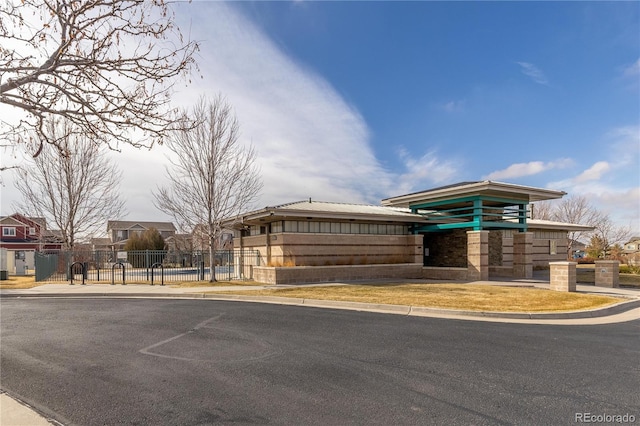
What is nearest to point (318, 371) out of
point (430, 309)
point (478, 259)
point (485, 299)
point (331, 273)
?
point (430, 309)

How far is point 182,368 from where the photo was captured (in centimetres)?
548

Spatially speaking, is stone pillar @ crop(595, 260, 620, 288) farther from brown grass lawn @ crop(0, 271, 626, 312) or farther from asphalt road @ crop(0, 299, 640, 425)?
asphalt road @ crop(0, 299, 640, 425)

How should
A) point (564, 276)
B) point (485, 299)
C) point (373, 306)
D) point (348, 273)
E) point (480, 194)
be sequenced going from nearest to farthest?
point (373, 306)
point (485, 299)
point (564, 276)
point (348, 273)
point (480, 194)

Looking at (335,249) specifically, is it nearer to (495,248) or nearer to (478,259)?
(478,259)

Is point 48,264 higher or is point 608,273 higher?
point 608,273

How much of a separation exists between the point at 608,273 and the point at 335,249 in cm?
1312

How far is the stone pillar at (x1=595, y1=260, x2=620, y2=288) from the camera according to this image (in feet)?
56.0

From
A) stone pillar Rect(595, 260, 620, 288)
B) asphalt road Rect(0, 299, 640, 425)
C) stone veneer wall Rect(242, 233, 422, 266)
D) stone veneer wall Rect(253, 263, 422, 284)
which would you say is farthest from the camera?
stone veneer wall Rect(242, 233, 422, 266)

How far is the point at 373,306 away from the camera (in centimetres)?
1132

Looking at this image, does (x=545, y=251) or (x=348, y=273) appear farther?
(x=545, y=251)

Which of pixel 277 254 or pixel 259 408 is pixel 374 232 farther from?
pixel 259 408

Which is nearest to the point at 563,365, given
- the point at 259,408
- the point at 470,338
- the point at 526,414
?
the point at 470,338

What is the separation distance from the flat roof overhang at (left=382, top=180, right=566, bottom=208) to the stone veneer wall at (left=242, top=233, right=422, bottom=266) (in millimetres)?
2619

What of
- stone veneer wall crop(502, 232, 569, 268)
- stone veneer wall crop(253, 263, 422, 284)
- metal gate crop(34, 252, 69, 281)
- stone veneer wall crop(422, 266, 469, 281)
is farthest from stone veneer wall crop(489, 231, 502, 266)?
metal gate crop(34, 252, 69, 281)
